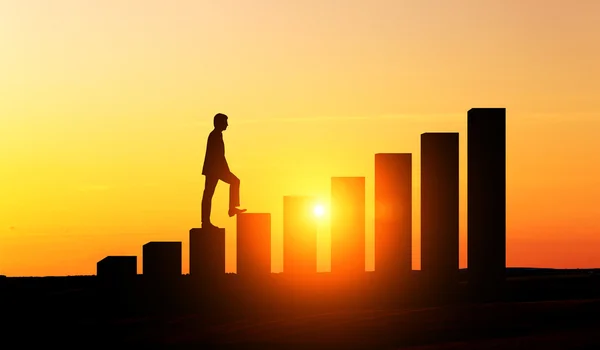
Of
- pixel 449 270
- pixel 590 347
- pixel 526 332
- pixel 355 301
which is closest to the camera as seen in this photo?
pixel 590 347

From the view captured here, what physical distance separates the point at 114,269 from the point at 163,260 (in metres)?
1.19

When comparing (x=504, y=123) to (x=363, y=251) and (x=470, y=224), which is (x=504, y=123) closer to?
(x=470, y=224)

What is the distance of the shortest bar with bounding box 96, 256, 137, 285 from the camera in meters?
26.6

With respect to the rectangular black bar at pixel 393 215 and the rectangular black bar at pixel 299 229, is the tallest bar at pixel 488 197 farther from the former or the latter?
the rectangular black bar at pixel 299 229

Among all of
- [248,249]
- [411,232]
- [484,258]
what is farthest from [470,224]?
[248,249]

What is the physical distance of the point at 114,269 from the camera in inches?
1048

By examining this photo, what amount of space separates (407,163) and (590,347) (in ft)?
40.5

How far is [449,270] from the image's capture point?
28.7m

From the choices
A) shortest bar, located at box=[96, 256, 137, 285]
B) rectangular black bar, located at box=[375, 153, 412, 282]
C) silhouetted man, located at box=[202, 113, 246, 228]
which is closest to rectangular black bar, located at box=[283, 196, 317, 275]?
rectangular black bar, located at box=[375, 153, 412, 282]

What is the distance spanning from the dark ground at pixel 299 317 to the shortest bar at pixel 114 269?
44cm

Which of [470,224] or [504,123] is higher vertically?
[504,123]

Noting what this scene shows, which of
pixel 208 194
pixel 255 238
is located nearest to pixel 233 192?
pixel 208 194

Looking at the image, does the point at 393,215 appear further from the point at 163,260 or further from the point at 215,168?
the point at 163,260

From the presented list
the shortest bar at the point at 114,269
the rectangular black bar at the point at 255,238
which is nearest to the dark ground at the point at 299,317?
the shortest bar at the point at 114,269
